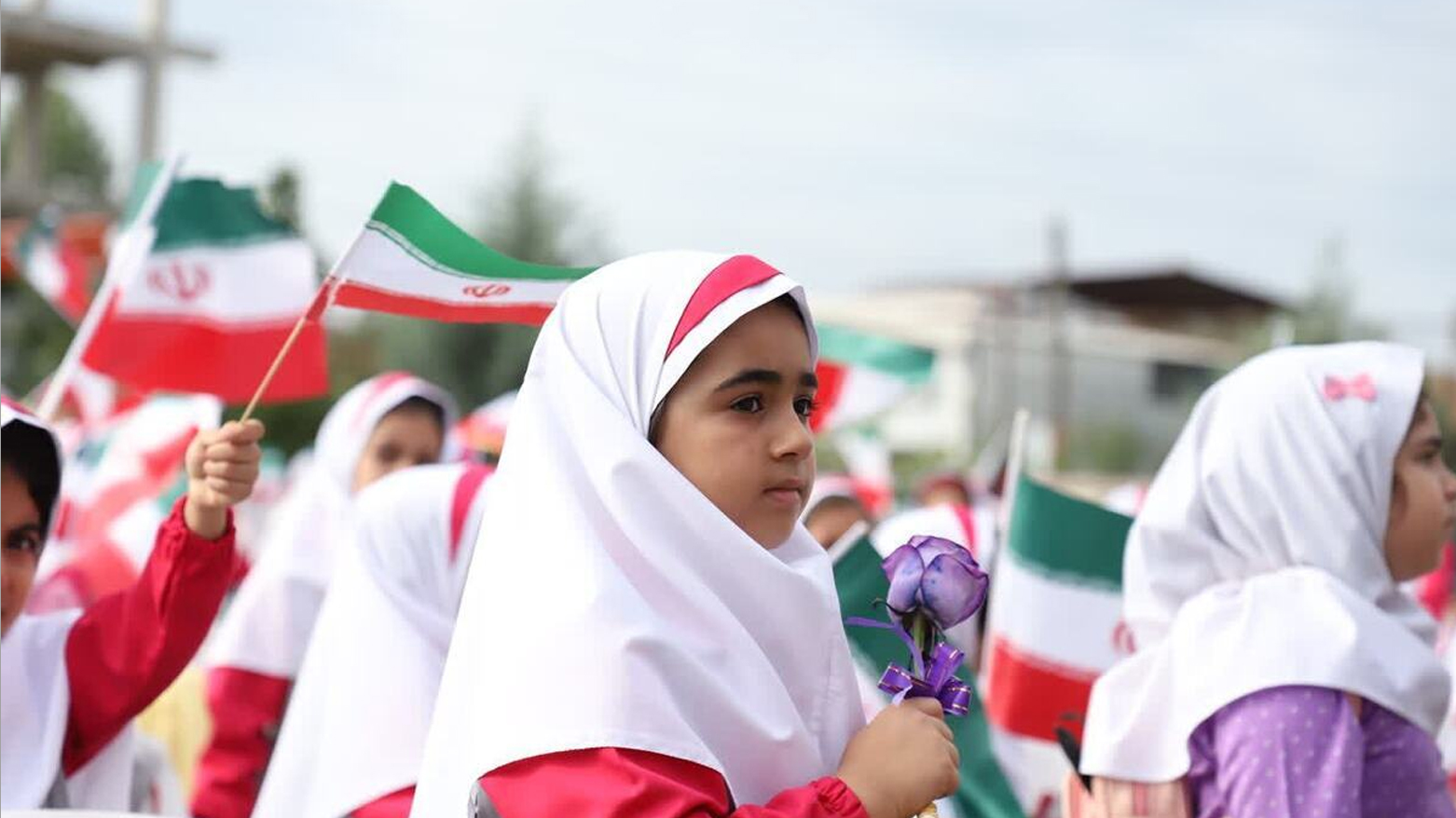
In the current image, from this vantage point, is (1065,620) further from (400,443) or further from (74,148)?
(74,148)

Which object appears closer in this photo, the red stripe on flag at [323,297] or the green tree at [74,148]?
the red stripe on flag at [323,297]

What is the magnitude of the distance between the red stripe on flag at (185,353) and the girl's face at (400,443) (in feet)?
2.40

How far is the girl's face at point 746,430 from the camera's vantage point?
6.46ft

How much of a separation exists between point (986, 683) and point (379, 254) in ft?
7.87

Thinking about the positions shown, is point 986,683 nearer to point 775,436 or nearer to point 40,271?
point 775,436

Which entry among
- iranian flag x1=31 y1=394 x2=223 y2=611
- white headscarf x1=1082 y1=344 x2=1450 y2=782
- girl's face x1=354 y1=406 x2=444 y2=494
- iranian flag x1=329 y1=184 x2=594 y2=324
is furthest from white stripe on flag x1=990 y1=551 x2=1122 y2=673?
iranian flag x1=31 y1=394 x2=223 y2=611

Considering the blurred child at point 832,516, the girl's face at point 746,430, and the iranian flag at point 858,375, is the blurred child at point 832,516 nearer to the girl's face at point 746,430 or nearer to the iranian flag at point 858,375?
the iranian flag at point 858,375

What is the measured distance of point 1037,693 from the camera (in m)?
4.25

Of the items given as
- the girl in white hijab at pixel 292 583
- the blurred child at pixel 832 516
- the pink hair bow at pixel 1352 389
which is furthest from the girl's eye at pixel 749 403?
the blurred child at pixel 832 516

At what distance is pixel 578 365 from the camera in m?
2.05

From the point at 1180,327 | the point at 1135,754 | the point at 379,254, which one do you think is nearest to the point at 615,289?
the point at 379,254

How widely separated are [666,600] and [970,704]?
6.54 ft

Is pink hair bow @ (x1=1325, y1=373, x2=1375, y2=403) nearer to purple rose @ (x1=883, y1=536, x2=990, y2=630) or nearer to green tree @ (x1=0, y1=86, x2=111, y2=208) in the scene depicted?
purple rose @ (x1=883, y1=536, x2=990, y2=630)

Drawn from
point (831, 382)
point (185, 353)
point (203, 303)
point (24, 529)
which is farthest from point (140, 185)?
point (831, 382)
